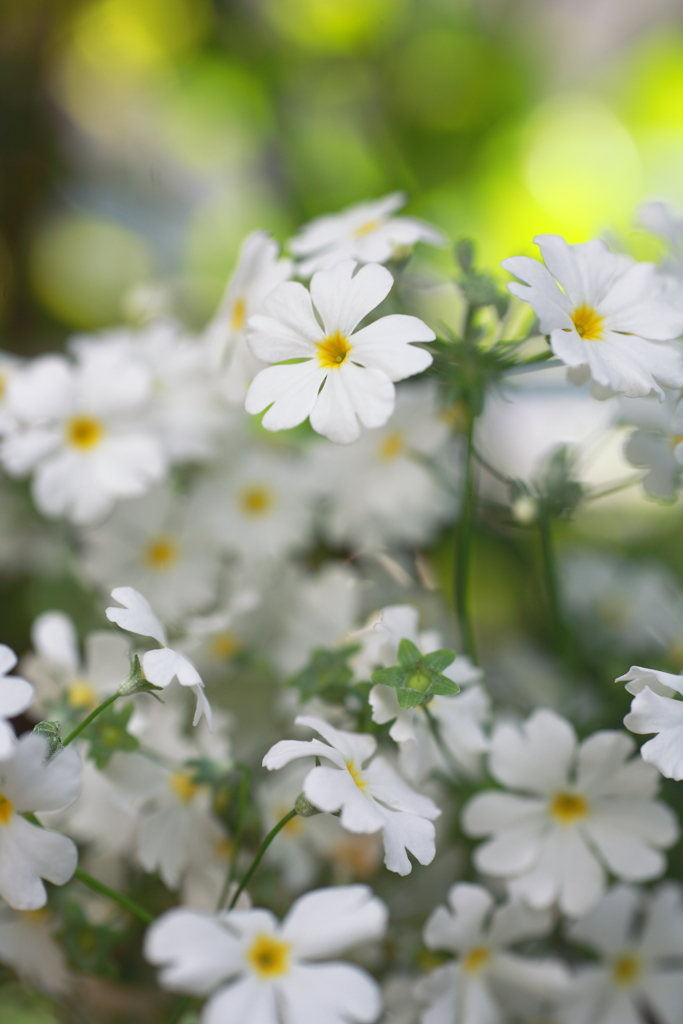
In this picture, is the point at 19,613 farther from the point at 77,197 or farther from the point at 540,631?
the point at 77,197

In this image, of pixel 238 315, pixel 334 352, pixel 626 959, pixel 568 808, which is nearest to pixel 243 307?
pixel 238 315

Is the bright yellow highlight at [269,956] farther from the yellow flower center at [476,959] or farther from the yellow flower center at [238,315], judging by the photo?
the yellow flower center at [238,315]

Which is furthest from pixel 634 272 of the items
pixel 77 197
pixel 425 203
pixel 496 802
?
pixel 77 197

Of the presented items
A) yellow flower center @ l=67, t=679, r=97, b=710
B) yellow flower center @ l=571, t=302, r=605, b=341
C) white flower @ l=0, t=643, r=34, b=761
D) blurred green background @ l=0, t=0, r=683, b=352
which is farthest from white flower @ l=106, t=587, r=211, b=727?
blurred green background @ l=0, t=0, r=683, b=352

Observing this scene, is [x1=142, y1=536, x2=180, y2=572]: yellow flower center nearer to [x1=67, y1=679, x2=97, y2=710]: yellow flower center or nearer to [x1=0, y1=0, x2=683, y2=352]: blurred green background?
[x1=67, y1=679, x2=97, y2=710]: yellow flower center

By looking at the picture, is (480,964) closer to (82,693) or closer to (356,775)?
(356,775)

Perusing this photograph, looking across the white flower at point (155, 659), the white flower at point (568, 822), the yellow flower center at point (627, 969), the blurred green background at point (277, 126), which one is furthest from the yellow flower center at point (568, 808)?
the blurred green background at point (277, 126)
